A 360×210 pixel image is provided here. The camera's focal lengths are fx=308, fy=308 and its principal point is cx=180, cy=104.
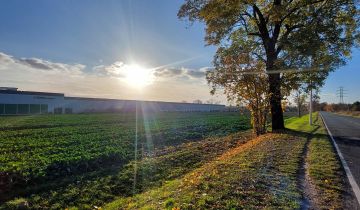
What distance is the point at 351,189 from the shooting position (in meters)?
7.50

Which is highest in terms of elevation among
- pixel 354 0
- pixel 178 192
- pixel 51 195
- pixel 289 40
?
pixel 354 0

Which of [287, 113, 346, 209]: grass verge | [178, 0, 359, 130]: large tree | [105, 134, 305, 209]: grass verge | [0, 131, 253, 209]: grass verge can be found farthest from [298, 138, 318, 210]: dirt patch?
[178, 0, 359, 130]: large tree

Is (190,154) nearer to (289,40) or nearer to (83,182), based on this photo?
(83,182)

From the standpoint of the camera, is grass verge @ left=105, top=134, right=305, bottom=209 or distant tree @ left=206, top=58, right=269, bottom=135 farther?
distant tree @ left=206, top=58, right=269, bottom=135

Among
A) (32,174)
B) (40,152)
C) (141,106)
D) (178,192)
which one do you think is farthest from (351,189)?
(141,106)

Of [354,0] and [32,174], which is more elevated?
[354,0]

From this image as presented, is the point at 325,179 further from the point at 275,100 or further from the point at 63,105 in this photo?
the point at 63,105

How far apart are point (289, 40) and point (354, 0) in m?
4.97

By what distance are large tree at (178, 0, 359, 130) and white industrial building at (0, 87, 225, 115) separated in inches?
1971

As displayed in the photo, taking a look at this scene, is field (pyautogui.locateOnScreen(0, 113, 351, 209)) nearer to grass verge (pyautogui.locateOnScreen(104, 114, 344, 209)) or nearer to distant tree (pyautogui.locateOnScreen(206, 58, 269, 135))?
grass verge (pyautogui.locateOnScreen(104, 114, 344, 209))

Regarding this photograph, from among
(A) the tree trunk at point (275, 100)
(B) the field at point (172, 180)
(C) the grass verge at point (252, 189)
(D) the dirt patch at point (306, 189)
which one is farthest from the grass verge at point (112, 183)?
(A) the tree trunk at point (275, 100)

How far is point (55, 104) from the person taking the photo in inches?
2766

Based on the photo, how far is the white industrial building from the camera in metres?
60.0

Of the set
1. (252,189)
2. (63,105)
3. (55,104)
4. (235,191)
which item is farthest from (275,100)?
(63,105)
